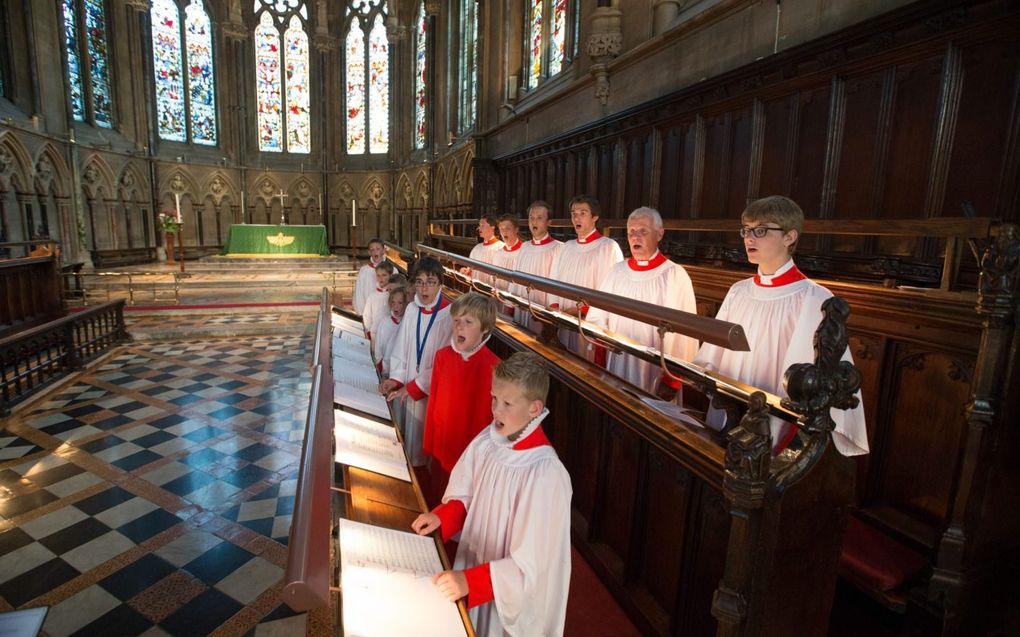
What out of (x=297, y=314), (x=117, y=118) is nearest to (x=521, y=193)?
(x=297, y=314)

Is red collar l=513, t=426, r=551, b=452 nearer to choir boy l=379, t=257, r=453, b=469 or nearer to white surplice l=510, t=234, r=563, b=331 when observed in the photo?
choir boy l=379, t=257, r=453, b=469

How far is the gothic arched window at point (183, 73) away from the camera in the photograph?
2003cm

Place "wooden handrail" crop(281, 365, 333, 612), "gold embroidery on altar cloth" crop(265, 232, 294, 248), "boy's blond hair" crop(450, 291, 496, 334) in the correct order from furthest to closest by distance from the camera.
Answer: "gold embroidery on altar cloth" crop(265, 232, 294, 248) < "boy's blond hair" crop(450, 291, 496, 334) < "wooden handrail" crop(281, 365, 333, 612)

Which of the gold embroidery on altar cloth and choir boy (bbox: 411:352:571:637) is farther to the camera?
the gold embroidery on altar cloth

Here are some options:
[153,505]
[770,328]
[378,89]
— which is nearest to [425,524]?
[770,328]

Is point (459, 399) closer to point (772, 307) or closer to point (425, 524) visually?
point (425, 524)

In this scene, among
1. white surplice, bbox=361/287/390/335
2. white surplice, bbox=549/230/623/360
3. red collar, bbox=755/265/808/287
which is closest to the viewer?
red collar, bbox=755/265/808/287

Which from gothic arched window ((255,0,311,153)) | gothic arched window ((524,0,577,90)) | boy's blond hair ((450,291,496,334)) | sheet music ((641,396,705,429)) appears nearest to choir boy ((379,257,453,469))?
boy's blond hair ((450,291,496,334))

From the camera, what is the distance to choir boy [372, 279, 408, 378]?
4.61 m

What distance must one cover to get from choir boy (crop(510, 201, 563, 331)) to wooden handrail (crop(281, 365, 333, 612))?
271 cm

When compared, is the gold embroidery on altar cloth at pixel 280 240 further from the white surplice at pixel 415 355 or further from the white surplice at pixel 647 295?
the white surplice at pixel 647 295

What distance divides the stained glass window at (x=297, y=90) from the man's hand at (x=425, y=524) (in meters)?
25.3

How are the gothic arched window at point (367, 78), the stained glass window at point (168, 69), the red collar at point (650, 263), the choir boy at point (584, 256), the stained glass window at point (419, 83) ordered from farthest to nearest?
the gothic arched window at point (367, 78), the stained glass window at point (419, 83), the stained glass window at point (168, 69), the choir boy at point (584, 256), the red collar at point (650, 263)

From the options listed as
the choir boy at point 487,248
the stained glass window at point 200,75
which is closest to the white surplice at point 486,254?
the choir boy at point 487,248
